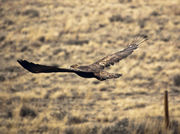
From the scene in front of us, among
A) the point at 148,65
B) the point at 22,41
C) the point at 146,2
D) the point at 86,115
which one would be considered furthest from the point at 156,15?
the point at 86,115

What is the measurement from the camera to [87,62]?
1234 centimetres

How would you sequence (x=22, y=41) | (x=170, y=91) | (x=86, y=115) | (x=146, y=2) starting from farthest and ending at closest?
(x=146, y=2)
(x=22, y=41)
(x=170, y=91)
(x=86, y=115)

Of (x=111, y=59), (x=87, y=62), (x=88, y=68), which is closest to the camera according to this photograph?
(x=88, y=68)

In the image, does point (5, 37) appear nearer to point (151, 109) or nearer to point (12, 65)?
point (12, 65)

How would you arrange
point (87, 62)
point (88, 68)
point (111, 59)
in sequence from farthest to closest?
1. point (87, 62)
2. point (111, 59)
3. point (88, 68)

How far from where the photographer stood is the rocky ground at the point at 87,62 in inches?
298

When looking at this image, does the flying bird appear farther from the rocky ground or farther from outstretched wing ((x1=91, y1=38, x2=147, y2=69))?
the rocky ground

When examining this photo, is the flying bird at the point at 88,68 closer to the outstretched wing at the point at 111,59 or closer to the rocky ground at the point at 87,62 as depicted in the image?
the outstretched wing at the point at 111,59

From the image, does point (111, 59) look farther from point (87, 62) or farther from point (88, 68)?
point (87, 62)

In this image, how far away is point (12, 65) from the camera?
12055mm

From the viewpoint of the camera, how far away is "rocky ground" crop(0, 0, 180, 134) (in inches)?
298

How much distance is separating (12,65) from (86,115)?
5.08 metres

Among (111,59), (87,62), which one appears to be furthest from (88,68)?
(87,62)

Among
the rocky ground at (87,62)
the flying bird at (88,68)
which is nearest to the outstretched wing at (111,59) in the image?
the flying bird at (88,68)
